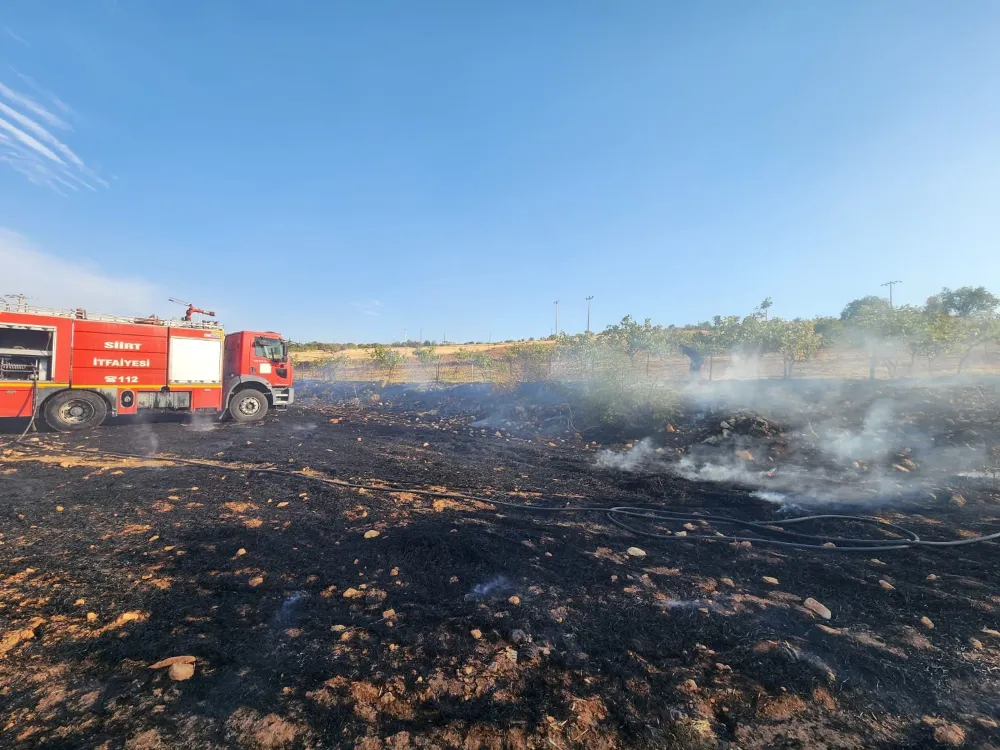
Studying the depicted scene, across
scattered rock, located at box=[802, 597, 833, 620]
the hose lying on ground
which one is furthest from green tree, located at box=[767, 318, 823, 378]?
scattered rock, located at box=[802, 597, 833, 620]

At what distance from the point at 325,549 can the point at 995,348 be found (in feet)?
142

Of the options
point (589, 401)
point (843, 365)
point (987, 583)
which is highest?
point (843, 365)

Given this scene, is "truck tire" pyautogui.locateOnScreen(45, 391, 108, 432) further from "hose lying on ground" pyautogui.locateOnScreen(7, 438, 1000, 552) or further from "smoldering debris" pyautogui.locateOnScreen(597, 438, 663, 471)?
"smoldering debris" pyautogui.locateOnScreen(597, 438, 663, 471)

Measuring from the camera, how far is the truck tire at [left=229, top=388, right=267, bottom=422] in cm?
1314

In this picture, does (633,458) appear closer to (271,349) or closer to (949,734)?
(949,734)

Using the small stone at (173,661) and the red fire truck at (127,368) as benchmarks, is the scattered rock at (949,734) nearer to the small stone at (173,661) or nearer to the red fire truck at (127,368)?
the small stone at (173,661)

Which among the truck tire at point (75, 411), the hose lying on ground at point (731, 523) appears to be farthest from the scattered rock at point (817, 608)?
the truck tire at point (75, 411)

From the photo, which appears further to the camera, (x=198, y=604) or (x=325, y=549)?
(x=325, y=549)

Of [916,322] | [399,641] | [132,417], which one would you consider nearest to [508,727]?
[399,641]

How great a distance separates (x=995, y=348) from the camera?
2844cm

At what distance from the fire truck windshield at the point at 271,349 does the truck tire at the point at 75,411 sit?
3870mm

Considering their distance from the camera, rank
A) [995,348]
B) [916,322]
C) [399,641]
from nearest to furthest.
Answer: [399,641], [916,322], [995,348]

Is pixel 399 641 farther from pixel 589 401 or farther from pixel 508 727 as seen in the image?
pixel 589 401

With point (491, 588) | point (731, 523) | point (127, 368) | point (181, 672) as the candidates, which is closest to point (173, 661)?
point (181, 672)
